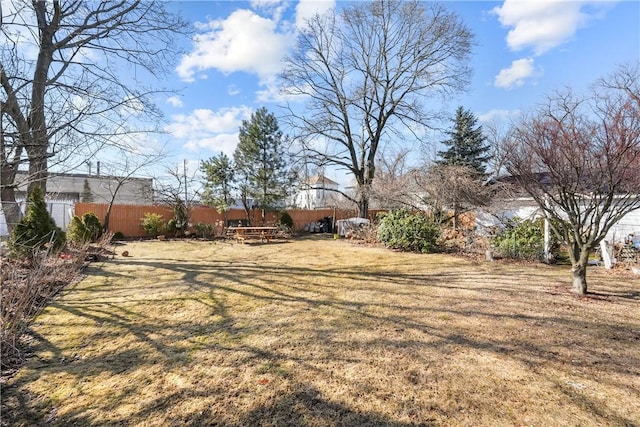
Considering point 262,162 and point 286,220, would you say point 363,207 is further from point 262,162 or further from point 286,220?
point 262,162

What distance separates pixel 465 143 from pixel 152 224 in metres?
18.8

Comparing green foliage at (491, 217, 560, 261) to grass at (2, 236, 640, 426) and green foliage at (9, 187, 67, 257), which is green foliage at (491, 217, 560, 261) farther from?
green foliage at (9, 187, 67, 257)

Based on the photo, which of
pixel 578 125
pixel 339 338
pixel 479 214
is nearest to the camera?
pixel 339 338

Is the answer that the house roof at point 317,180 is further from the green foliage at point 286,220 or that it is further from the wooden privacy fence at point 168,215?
the green foliage at point 286,220

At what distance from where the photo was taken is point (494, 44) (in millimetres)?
11445

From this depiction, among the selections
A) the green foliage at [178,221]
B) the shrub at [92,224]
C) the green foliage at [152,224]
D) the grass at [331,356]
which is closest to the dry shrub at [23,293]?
the grass at [331,356]

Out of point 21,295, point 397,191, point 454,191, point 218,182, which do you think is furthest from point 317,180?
point 21,295

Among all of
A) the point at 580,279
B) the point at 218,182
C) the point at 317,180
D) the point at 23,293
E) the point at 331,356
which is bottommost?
the point at 331,356

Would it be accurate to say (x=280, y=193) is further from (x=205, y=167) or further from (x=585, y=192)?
(x=585, y=192)

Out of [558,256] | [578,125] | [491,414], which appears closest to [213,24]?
[578,125]

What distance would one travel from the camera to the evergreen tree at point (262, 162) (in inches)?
675

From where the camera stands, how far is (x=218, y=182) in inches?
652

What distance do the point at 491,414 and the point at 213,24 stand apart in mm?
9407

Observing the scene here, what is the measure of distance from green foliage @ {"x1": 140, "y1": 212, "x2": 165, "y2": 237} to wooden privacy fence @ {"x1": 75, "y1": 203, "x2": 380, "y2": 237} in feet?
2.06
